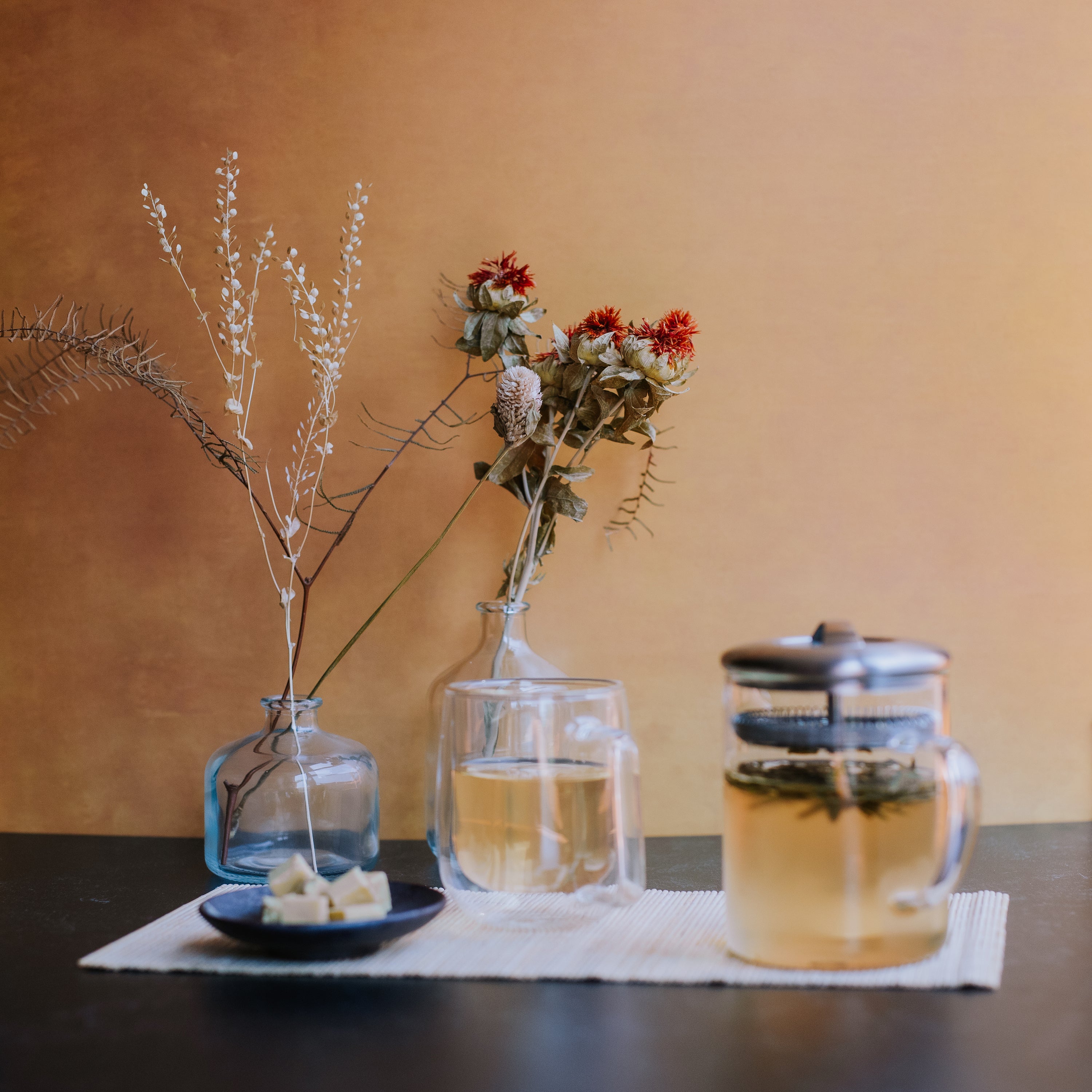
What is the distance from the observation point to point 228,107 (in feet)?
4.15

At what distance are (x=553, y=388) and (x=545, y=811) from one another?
0.51m

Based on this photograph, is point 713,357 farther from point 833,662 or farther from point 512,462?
point 833,662

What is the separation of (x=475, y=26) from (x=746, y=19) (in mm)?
310

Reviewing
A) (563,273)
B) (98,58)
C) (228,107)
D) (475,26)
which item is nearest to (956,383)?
(563,273)

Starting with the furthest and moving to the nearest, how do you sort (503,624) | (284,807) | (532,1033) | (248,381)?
(248,381) → (503,624) → (284,807) → (532,1033)

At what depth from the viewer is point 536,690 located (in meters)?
0.78

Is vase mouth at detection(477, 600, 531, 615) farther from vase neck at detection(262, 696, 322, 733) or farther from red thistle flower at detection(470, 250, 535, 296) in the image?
red thistle flower at detection(470, 250, 535, 296)

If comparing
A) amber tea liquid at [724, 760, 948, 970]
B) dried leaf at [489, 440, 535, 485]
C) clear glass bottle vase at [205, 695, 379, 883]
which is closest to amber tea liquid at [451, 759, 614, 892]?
amber tea liquid at [724, 760, 948, 970]

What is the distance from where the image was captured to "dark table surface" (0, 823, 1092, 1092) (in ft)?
1.86

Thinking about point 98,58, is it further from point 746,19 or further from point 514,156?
point 746,19

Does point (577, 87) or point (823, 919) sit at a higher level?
point (577, 87)

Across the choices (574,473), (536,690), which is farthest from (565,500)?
(536,690)

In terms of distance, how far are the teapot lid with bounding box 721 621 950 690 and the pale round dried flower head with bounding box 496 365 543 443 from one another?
1.39 feet

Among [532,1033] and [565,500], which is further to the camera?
[565,500]
